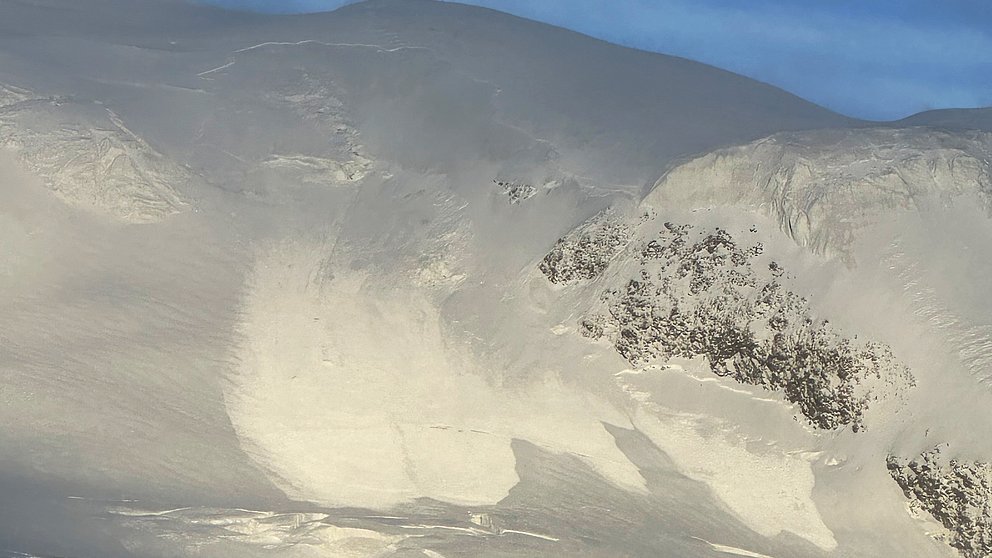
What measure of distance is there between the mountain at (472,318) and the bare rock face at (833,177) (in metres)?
0.01

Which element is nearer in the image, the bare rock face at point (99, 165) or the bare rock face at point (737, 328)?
the bare rock face at point (737, 328)

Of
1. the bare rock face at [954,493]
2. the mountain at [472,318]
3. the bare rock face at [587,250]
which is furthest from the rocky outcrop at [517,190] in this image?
the bare rock face at [954,493]

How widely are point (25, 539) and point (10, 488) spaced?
0.21 m

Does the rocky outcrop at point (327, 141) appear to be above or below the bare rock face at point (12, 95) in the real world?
below

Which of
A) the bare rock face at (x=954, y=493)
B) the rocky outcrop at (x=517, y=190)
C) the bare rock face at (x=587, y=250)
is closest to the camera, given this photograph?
the bare rock face at (x=954, y=493)

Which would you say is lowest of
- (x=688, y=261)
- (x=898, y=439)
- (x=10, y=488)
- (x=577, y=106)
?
(x=898, y=439)

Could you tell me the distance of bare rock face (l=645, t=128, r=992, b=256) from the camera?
252cm

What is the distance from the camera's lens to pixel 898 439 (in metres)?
2.53

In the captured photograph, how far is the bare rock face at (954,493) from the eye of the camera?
2.44 metres

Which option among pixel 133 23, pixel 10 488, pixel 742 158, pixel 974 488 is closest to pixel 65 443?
pixel 10 488

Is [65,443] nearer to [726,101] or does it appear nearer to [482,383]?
[482,383]

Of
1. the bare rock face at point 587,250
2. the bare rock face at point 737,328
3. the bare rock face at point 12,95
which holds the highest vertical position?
the bare rock face at point 12,95

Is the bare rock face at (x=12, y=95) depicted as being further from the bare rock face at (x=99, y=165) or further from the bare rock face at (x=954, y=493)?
the bare rock face at (x=954, y=493)

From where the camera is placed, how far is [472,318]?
9.11ft
